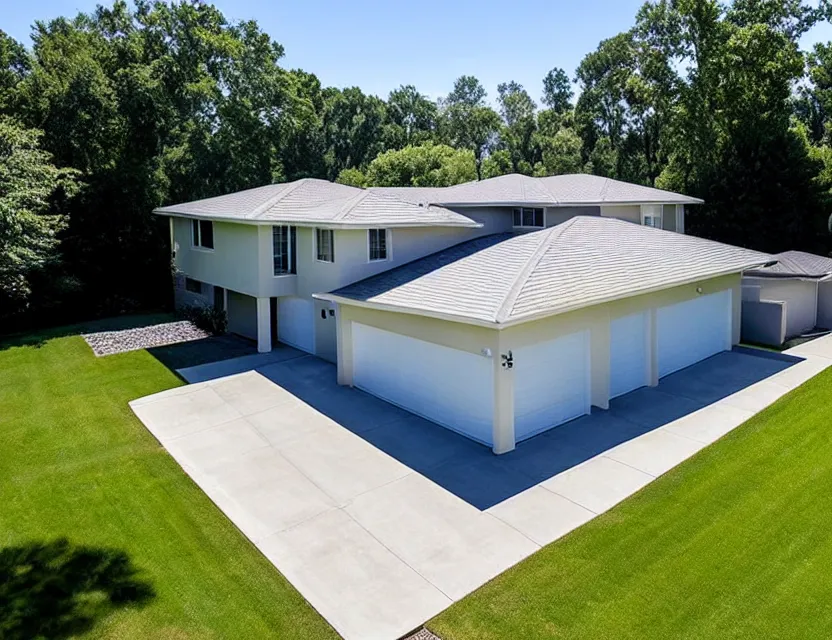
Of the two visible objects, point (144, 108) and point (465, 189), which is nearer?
point (465, 189)

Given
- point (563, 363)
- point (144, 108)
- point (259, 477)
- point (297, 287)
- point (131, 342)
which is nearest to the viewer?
point (259, 477)

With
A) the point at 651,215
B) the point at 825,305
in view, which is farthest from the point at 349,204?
the point at 825,305

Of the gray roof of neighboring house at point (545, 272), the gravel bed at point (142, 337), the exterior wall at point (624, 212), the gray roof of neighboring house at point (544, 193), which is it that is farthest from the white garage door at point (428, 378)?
the exterior wall at point (624, 212)

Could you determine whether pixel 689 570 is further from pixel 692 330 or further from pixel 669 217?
pixel 669 217

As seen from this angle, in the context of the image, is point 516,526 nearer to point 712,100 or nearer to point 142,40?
point 712,100

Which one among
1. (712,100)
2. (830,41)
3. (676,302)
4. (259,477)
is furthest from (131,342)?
(830,41)

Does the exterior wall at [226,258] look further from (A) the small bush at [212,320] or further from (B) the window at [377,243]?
(B) the window at [377,243]
